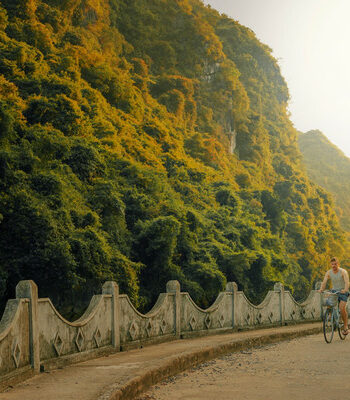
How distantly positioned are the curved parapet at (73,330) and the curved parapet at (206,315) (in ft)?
10.2

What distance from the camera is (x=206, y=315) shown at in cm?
1326

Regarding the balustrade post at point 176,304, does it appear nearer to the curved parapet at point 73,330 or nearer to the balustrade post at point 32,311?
the curved parapet at point 73,330

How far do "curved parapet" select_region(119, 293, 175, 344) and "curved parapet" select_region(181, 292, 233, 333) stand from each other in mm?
527

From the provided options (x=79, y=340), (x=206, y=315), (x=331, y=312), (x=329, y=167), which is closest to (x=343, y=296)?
(x=331, y=312)

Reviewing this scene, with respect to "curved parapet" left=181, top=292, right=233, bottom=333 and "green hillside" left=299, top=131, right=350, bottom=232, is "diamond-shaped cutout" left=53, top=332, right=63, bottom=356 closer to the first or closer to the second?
"curved parapet" left=181, top=292, right=233, bottom=333

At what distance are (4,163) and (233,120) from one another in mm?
44917

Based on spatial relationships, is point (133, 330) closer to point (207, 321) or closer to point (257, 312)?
point (207, 321)

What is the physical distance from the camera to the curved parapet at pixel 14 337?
6.21m

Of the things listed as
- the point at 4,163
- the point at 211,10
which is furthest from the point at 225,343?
the point at 211,10

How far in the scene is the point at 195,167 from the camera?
45.2m

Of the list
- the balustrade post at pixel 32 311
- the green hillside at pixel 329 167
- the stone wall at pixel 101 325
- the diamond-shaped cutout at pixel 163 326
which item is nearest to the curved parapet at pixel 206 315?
the stone wall at pixel 101 325

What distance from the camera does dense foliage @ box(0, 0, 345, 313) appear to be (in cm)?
2273

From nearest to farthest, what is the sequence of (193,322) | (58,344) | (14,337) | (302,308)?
1. (14,337)
2. (58,344)
3. (193,322)
4. (302,308)

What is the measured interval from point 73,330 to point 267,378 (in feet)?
9.69
